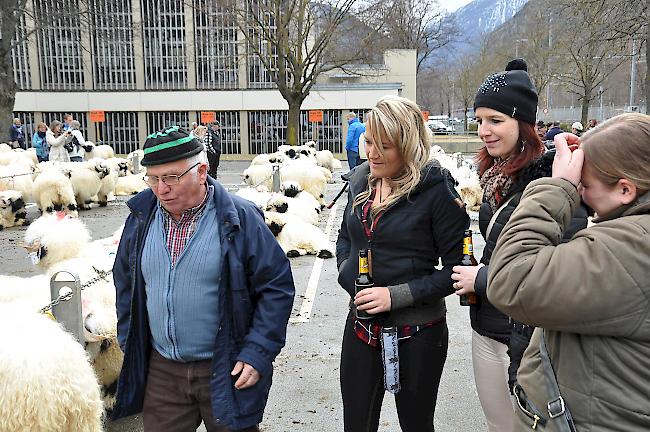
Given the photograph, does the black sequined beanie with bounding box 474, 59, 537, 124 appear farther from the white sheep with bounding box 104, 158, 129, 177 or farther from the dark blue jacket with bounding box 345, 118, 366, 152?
the dark blue jacket with bounding box 345, 118, 366, 152

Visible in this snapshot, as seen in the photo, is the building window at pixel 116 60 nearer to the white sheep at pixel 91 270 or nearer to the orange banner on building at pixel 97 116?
the orange banner on building at pixel 97 116

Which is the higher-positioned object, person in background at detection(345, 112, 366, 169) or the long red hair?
the long red hair

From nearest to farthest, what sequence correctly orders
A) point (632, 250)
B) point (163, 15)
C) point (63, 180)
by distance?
point (632, 250) < point (63, 180) < point (163, 15)

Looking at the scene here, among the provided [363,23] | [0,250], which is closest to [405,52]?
[363,23]

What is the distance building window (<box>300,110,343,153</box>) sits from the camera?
107 feet

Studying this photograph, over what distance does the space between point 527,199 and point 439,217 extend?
1.00 metres

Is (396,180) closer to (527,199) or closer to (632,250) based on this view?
(527,199)

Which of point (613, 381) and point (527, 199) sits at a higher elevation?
point (527, 199)

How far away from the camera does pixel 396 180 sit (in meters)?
2.86

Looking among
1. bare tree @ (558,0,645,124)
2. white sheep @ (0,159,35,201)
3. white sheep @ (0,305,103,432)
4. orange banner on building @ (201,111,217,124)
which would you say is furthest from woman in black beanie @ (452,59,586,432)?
orange banner on building @ (201,111,217,124)

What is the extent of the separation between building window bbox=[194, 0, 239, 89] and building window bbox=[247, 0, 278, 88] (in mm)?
937

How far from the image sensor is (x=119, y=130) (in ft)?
109

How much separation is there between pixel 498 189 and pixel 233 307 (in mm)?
1279

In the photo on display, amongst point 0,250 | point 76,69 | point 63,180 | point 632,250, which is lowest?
point 0,250
